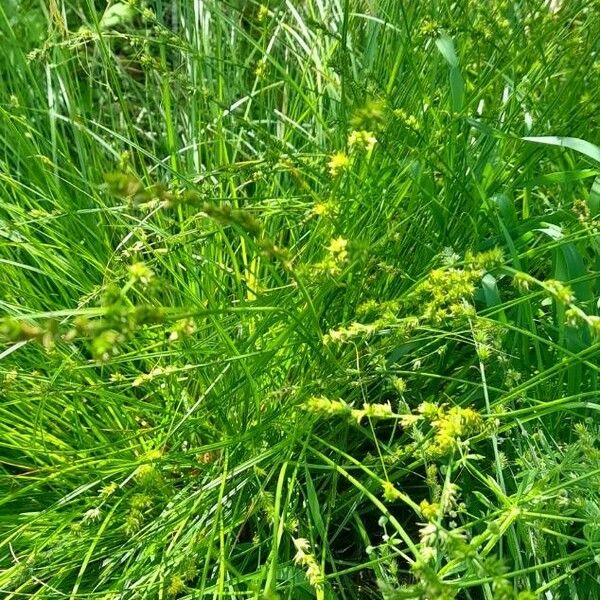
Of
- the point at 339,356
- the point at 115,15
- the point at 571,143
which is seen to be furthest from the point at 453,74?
the point at 115,15

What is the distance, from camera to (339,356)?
4.12 ft

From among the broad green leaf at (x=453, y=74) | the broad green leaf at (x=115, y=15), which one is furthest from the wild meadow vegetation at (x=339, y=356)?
the broad green leaf at (x=115, y=15)

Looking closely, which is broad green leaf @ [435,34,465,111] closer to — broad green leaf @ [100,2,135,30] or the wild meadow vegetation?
the wild meadow vegetation

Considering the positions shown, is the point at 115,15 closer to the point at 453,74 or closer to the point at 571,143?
the point at 453,74

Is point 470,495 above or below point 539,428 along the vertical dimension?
below

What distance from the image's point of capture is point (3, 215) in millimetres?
1627

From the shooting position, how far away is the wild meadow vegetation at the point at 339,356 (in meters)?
1.11

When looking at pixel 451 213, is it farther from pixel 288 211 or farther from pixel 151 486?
pixel 151 486

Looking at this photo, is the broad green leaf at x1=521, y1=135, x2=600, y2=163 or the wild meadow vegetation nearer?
the wild meadow vegetation

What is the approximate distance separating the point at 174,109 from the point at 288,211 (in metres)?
0.72

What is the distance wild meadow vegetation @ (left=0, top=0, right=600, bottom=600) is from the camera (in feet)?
3.64

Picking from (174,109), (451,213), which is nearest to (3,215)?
(174,109)

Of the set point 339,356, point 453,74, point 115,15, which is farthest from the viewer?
point 115,15

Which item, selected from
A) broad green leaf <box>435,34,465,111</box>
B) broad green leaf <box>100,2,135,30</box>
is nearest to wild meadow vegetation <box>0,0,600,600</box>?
broad green leaf <box>435,34,465,111</box>
